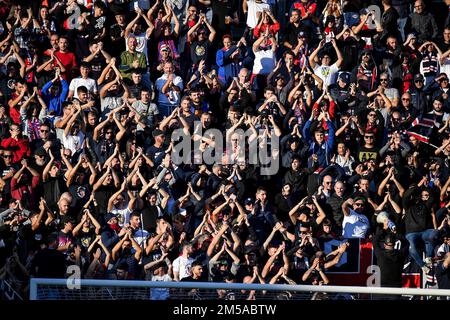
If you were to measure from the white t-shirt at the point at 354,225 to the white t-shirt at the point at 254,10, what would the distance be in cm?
337

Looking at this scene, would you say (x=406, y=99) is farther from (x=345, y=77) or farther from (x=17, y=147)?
(x=17, y=147)

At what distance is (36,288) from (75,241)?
2.09 metres

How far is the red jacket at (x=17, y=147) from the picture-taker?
59.3 ft

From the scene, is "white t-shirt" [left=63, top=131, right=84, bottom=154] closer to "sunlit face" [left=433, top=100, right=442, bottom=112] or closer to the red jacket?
the red jacket

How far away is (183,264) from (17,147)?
2832mm

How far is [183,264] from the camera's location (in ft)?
55.9

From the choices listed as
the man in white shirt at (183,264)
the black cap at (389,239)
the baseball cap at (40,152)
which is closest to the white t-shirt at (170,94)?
the baseball cap at (40,152)

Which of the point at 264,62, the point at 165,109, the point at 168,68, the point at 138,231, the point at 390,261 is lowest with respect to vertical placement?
the point at 390,261

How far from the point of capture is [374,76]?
1920 centimetres

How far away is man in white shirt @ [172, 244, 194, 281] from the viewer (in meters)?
17.0

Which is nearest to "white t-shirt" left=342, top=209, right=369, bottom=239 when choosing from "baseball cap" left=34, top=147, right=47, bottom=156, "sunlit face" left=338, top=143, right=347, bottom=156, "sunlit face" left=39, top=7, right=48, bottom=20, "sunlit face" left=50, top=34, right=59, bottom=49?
"sunlit face" left=338, top=143, right=347, bottom=156

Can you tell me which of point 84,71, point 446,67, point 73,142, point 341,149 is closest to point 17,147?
point 73,142

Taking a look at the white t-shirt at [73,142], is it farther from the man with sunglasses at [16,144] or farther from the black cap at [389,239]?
the black cap at [389,239]
